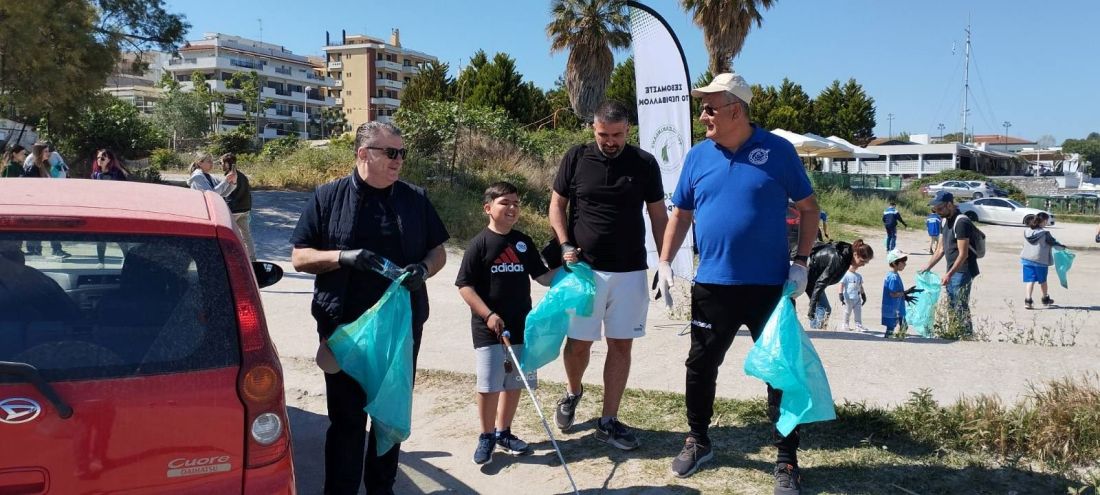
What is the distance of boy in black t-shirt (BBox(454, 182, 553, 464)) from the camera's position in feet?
14.1

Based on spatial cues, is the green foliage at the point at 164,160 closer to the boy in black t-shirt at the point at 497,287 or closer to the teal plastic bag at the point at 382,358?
the boy in black t-shirt at the point at 497,287

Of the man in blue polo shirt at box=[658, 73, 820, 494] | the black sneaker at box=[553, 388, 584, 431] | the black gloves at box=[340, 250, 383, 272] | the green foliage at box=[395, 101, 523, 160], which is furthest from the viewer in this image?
the green foliage at box=[395, 101, 523, 160]

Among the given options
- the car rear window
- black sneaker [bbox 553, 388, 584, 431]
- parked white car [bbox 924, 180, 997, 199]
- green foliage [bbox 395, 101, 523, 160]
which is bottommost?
black sneaker [bbox 553, 388, 584, 431]

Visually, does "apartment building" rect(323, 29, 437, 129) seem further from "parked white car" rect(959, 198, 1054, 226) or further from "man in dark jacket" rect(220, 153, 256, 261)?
"man in dark jacket" rect(220, 153, 256, 261)

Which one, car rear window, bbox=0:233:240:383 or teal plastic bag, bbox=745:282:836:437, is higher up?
car rear window, bbox=0:233:240:383

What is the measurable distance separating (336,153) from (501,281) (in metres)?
20.0

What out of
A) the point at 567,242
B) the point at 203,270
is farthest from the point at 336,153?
the point at 203,270

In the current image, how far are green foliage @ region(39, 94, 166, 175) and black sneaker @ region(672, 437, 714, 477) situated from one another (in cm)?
2298

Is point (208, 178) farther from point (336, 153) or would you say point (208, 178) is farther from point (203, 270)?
point (336, 153)

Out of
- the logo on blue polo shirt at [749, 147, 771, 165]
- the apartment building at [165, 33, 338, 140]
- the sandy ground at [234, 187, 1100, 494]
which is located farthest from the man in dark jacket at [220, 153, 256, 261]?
the apartment building at [165, 33, 338, 140]

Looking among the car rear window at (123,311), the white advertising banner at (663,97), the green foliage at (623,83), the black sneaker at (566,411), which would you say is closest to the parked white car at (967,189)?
the green foliage at (623,83)

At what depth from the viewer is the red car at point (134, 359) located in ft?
7.27

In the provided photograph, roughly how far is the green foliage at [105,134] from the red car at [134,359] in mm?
23107

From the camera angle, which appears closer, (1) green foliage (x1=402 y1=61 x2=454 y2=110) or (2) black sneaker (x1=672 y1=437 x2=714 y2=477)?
(2) black sneaker (x1=672 y1=437 x2=714 y2=477)
